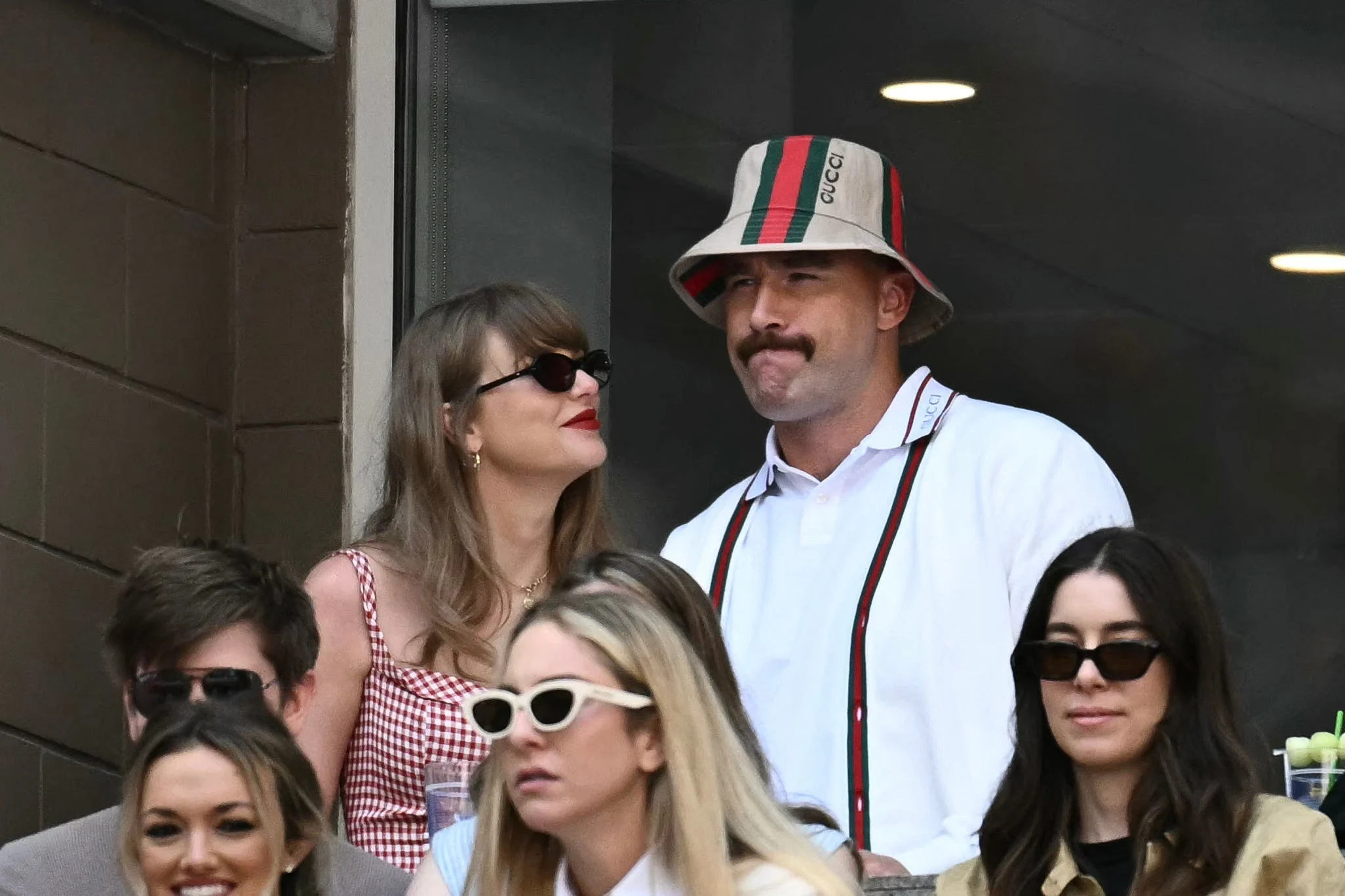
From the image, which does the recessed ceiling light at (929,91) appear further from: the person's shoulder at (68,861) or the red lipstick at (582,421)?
the person's shoulder at (68,861)

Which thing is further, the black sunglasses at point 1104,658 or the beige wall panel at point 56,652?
the beige wall panel at point 56,652

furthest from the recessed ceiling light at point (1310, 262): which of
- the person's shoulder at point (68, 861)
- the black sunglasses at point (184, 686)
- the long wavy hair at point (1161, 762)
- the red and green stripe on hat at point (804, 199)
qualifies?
the person's shoulder at point (68, 861)

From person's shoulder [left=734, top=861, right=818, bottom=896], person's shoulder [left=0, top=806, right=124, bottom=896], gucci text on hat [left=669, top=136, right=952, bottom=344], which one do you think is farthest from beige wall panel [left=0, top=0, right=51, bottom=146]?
person's shoulder [left=734, top=861, right=818, bottom=896]

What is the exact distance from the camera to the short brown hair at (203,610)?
403 centimetres

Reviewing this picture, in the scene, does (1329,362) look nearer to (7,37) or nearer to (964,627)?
(964,627)

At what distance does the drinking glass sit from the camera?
4125 mm

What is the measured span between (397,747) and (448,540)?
47 centimetres

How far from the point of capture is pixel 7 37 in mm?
5305

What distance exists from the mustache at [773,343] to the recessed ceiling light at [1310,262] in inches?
49.7

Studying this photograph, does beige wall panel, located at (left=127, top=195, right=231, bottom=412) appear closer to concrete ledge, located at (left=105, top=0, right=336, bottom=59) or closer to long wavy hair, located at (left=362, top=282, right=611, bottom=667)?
concrete ledge, located at (left=105, top=0, right=336, bottom=59)

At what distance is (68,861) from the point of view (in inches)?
155

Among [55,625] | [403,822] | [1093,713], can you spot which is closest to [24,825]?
[55,625]

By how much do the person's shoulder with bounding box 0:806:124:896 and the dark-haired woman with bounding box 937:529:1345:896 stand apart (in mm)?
1330

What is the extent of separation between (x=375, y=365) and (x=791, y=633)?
5.35 ft
